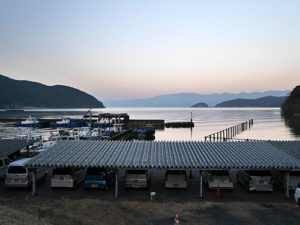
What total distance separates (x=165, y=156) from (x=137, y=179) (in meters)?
2.59

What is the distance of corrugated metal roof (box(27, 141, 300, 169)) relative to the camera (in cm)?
1504

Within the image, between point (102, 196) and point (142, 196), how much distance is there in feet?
8.91

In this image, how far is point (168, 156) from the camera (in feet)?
55.7

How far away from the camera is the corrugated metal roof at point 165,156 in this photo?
592 inches

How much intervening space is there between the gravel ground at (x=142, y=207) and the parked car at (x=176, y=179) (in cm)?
47

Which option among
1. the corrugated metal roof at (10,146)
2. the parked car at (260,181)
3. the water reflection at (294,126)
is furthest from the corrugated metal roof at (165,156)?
the water reflection at (294,126)

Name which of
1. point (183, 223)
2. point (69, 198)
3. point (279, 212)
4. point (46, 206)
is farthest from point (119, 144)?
point (279, 212)

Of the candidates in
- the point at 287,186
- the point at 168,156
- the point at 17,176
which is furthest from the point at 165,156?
the point at 17,176

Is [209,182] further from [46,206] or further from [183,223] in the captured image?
[46,206]

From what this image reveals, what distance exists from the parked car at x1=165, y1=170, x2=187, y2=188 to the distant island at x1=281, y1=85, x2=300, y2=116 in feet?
520

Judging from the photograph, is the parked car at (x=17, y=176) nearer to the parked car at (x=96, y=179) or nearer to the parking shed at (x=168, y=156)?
the parking shed at (x=168, y=156)

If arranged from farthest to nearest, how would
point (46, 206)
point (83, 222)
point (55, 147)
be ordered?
point (55, 147)
point (46, 206)
point (83, 222)

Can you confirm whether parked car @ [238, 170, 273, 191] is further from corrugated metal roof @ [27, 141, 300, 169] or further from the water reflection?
the water reflection

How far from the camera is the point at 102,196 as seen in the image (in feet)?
52.2
